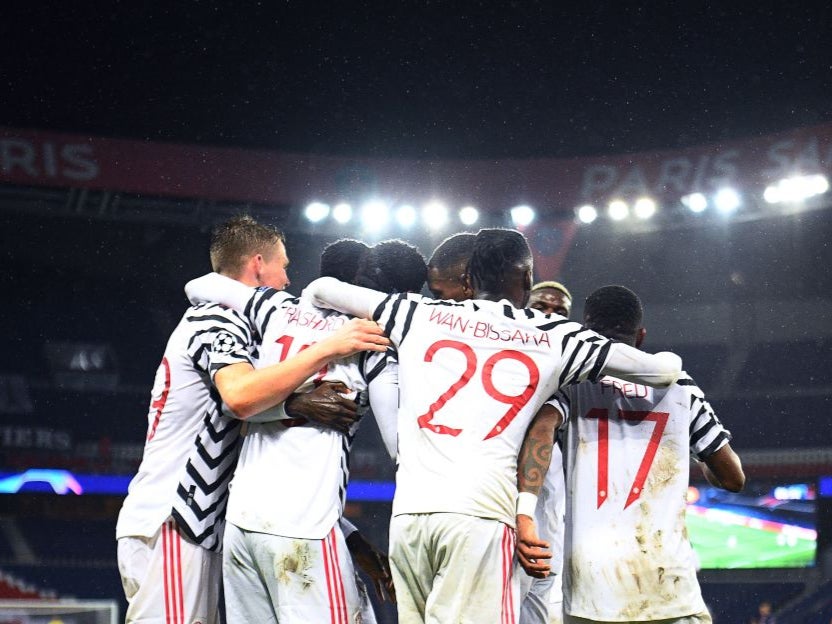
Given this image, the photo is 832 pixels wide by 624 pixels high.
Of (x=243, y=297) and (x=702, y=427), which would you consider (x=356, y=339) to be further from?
(x=702, y=427)

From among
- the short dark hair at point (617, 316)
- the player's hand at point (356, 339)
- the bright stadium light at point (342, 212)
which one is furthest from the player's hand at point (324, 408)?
the bright stadium light at point (342, 212)

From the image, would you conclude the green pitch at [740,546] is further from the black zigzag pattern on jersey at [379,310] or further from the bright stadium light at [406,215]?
the black zigzag pattern on jersey at [379,310]

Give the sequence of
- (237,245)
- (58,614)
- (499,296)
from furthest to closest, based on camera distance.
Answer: (58,614)
(237,245)
(499,296)

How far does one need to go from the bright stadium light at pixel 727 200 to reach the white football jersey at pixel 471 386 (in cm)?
1625

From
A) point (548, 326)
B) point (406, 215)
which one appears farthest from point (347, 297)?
point (406, 215)

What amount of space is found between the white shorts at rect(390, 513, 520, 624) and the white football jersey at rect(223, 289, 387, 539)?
0.27 m

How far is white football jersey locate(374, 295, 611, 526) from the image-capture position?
2709 mm

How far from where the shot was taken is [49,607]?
22.1 feet

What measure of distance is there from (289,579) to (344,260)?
1.14 m

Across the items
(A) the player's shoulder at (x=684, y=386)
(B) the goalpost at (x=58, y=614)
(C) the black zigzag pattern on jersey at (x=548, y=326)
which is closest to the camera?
(C) the black zigzag pattern on jersey at (x=548, y=326)

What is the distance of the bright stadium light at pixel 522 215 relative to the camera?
18891 millimetres

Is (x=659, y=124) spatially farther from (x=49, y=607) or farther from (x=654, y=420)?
(x=654, y=420)

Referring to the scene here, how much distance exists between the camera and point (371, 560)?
317 cm

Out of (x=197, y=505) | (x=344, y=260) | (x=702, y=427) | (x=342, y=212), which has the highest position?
(x=342, y=212)
